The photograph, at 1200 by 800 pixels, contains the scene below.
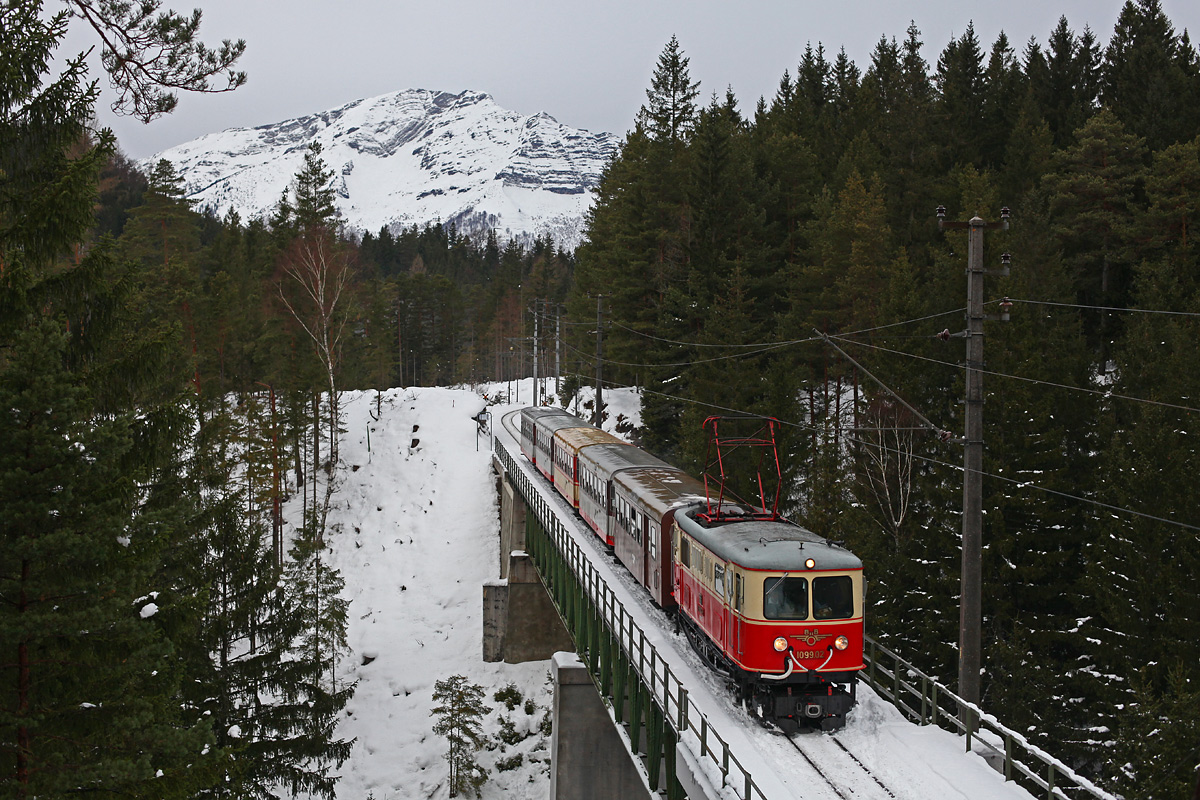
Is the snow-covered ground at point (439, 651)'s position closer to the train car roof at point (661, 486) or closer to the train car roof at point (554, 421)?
the train car roof at point (661, 486)

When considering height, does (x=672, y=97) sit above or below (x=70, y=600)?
above

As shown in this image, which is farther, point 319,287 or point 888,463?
point 319,287

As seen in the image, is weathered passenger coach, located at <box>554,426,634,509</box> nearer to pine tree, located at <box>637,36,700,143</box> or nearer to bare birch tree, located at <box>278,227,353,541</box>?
bare birch tree, located at <box>278,227,353,541</box>

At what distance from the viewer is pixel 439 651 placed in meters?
36.3

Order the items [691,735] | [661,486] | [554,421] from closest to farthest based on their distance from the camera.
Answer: [691,735], [661,486], [554,421]

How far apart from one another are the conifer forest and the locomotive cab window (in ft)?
10.8

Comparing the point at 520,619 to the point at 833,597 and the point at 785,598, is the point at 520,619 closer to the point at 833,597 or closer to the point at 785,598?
the point at 785,598

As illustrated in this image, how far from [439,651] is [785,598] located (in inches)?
1004

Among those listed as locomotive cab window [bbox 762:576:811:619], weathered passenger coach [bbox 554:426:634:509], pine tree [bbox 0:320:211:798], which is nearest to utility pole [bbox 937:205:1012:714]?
locomotive cab window [bbox 762:576:811:619]

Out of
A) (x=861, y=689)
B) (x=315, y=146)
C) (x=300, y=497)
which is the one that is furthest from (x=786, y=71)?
(x=861, y=689)

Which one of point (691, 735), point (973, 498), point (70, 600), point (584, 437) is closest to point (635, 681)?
point (691, 735)

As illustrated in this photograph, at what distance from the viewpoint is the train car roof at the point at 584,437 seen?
30.5 meters

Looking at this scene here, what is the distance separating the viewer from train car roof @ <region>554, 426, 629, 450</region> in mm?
30453

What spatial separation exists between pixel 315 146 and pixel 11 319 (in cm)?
4559
